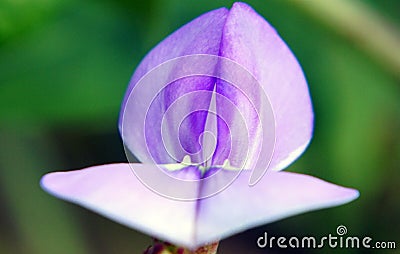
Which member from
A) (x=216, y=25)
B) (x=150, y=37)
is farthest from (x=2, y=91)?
(x=216, y=25)

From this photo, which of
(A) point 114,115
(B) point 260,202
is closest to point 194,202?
(B) point 260,202

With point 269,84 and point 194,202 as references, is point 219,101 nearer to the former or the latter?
point 269,84

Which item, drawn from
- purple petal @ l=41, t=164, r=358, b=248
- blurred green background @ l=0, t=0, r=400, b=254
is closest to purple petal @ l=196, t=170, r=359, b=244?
purple petal @ l=41, t=164, r=358, b=248

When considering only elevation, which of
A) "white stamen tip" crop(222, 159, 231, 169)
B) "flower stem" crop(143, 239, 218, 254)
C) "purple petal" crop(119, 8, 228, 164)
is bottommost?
"flower stem" crop(143, 239, 218, 254)

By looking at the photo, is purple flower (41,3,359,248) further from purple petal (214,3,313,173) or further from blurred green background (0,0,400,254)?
blurred green background (0,0,400,254)

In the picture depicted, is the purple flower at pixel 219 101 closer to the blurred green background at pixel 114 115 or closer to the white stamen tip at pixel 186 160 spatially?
the white stamen tip at pixel 186 160
